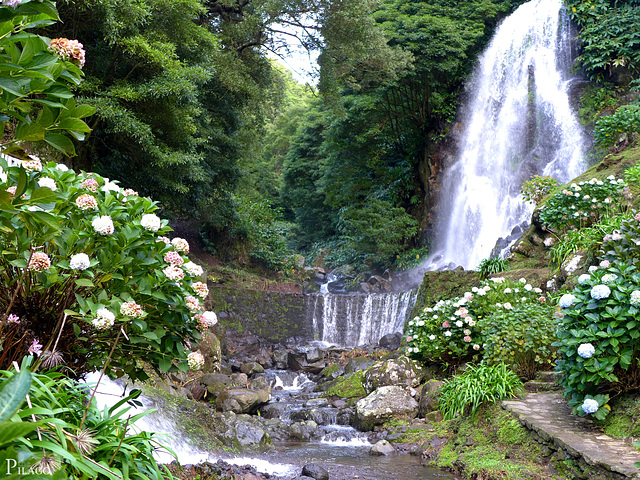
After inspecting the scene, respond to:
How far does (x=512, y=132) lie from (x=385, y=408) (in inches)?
497

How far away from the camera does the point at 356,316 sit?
619 inches

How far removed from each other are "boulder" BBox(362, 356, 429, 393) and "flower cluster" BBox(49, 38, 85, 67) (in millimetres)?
7019

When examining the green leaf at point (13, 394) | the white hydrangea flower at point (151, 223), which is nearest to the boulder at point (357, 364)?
the white hydrangea flower at point (151, 223)

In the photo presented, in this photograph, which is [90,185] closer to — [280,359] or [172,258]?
[172,258]

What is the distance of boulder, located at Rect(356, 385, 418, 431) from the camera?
7.25 metres

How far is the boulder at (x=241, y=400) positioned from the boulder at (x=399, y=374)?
1.90 meters

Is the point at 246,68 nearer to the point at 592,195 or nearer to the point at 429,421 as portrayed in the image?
the point at 592,195

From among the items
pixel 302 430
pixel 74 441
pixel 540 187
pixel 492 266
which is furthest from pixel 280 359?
pixel 74 441

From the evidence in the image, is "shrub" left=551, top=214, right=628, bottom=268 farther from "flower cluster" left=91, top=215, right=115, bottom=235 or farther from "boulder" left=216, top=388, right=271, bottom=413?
"flower cluster" left=91, top=215, right=115, bottom=235

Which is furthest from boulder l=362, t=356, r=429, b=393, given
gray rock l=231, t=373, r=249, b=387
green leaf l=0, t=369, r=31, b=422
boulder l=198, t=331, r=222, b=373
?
green leaf l=0, t=369, r=31, b=422

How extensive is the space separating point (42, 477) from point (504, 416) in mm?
4897

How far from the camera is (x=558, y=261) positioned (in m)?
7.86

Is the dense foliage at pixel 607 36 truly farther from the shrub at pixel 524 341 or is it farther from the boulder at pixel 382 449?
the boulder at pixel 382 449

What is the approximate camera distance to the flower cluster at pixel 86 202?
249cm
